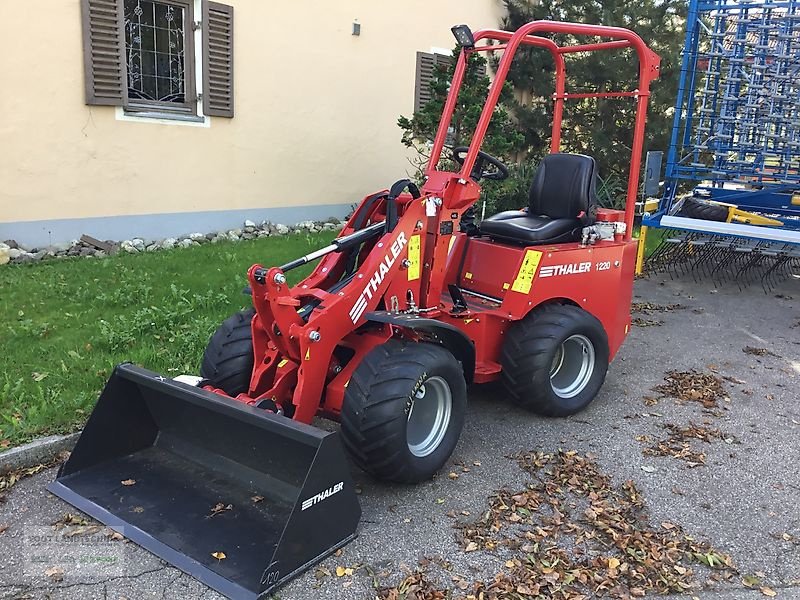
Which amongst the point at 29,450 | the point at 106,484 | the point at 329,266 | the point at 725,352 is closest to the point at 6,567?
the point at 106,484

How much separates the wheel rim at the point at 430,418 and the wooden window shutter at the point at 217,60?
616 cm

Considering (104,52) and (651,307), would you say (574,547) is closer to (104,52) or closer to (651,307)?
(651,307)

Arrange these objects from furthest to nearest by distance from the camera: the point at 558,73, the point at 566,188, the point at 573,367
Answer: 1. the point at 558,73
2. the point at 566,188
3. the point at 573,367

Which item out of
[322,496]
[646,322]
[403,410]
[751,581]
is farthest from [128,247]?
[751,581]

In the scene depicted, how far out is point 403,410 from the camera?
128 inches

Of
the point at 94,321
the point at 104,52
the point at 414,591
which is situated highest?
the point at 104,52

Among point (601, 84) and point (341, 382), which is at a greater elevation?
point (601, 84)

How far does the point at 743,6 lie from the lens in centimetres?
830

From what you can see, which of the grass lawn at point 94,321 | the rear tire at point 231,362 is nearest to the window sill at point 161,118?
the grass lawn at point 94,321

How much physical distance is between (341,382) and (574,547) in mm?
1313

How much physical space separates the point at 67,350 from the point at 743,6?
8.03 m

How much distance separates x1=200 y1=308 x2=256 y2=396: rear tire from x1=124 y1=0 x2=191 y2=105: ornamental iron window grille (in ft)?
17.4

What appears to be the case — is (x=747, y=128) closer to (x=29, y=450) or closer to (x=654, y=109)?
(x=654, y=109)

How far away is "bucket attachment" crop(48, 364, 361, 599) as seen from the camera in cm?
280
